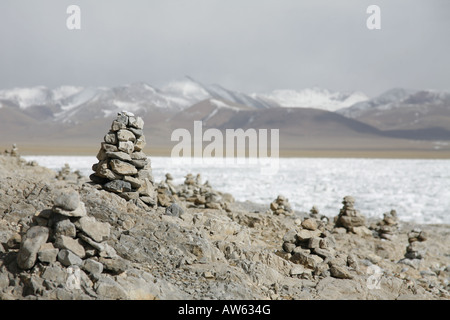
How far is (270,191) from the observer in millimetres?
24188

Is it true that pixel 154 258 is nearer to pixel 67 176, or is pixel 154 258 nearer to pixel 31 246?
pixel 31 246

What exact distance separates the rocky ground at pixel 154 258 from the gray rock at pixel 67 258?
0.01 metres

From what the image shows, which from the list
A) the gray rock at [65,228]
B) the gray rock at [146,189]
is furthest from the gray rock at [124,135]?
the gray rock at [65,228]

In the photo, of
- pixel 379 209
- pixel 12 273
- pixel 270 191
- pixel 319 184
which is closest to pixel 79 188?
pixel 12 273

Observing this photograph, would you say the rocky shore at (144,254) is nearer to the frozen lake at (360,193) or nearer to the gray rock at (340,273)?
the gray rock at (340,273)

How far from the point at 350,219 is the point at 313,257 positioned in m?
5.95

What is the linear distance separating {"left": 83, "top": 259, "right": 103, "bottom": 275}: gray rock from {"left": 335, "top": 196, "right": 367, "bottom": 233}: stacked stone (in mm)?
9416

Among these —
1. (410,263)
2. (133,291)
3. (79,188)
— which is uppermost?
(79,188)

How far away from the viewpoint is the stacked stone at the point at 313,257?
7.15 m

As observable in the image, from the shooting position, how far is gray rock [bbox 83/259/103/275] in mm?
5160

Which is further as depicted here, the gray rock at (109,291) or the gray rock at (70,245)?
the gray rock at (70,245)

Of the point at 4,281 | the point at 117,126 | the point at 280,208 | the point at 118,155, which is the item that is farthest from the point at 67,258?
the point at 280,208

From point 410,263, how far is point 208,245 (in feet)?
19.7

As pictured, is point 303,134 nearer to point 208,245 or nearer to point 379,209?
point 379,209
